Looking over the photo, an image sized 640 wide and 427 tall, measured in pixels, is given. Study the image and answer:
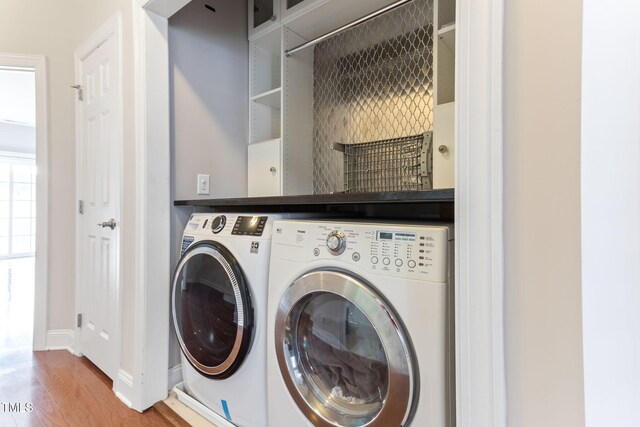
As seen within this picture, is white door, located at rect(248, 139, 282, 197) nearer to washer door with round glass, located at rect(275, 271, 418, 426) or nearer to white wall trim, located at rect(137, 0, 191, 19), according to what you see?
white wall trim, located at rect(137, 0, 191, 19)

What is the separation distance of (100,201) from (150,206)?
2.18ft

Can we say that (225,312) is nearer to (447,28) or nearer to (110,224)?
(110,224)

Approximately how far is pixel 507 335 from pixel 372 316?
13.0 inches

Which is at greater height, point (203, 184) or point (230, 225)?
point (203, 184)

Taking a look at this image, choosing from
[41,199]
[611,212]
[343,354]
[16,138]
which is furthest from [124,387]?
[16,138]

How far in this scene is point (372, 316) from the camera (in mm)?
821

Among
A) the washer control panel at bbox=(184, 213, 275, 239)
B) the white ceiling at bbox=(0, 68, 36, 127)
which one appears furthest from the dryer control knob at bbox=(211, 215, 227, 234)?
the white ceiling at bbox=(0, 68, 36, 127)

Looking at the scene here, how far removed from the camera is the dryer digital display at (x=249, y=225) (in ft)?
4.02

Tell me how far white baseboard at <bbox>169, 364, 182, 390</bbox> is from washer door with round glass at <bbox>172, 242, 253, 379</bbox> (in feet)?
0.85

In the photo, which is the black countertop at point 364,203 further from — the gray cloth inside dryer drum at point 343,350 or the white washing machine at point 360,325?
the gray cloth inside dryer drum at point 343,350

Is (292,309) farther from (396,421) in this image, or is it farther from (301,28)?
(301,28)

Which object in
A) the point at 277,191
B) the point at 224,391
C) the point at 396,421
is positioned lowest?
the point at 224,391

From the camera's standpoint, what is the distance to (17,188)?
5.93 metres

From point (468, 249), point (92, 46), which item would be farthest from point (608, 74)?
point (92, 46)
